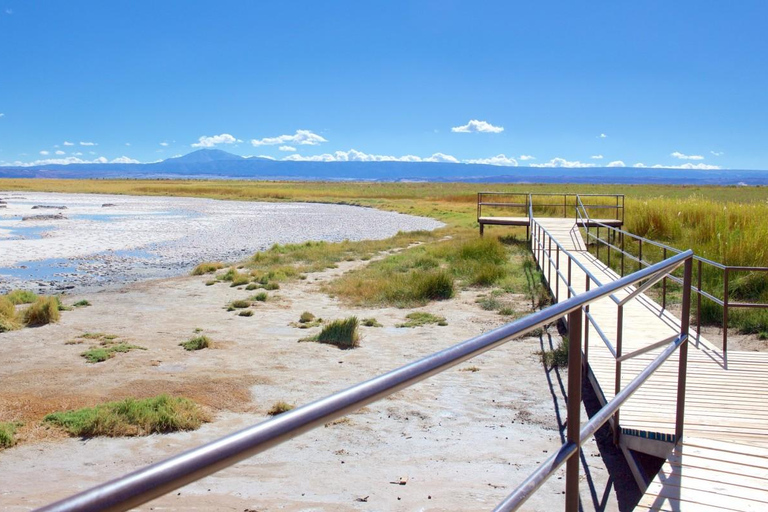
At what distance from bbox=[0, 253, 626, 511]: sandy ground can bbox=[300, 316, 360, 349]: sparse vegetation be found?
0.67 ft

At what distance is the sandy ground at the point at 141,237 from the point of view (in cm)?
1958

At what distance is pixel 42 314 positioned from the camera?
1171cm

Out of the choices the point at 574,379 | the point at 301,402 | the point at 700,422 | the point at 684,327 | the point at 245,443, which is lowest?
the point at 301,402

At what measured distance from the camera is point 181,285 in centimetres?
1641

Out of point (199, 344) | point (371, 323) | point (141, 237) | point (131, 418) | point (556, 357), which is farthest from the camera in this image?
point (141, 237)

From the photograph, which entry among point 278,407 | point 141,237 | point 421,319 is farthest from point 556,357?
point 141,237

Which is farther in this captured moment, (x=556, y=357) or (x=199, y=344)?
(x=199, y=344)

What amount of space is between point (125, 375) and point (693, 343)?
6.43 m

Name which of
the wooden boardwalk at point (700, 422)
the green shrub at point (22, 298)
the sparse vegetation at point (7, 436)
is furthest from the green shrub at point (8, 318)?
the wooden boardwalk at point (700, 422)

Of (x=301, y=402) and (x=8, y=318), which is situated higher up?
(x=8, y=318)

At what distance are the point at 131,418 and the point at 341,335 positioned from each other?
3897 millimetres

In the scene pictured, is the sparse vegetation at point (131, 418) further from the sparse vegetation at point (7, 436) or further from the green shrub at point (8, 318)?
the green shrub at point (8, 318)

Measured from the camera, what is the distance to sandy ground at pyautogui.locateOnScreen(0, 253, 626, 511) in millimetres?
5195

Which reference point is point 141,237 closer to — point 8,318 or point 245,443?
point 8,318
